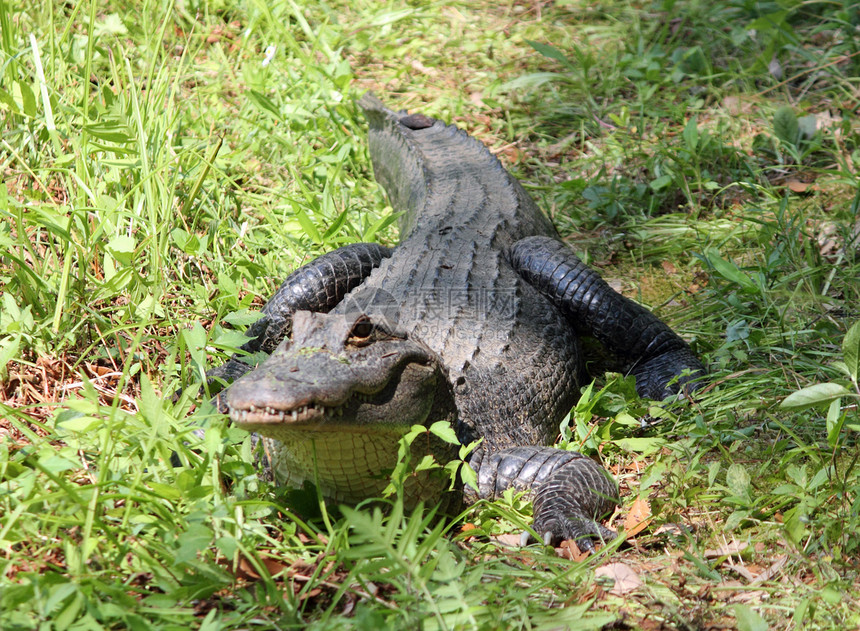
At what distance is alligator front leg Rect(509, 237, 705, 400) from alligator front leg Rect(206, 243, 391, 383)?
82 cm

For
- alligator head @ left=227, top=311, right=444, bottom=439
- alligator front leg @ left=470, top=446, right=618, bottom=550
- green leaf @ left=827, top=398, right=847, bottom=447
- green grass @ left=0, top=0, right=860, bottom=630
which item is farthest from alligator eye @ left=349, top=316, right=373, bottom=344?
green leaf @ left=827, top=398, right=847, bottom=447

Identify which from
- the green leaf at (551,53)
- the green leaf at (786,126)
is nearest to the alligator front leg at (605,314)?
the green leaf at (786,126)

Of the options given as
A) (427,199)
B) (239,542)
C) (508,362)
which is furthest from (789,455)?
(427,199)

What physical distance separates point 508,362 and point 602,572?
112cm

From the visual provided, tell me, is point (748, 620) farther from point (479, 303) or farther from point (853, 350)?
point (479, 303)

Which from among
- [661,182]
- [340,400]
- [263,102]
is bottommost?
[661,182]

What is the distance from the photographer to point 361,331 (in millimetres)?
2572

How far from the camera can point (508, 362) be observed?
3.38 meters

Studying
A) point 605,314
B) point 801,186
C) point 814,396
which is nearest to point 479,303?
point 605,314

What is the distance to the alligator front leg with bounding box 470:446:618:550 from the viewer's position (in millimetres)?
2684

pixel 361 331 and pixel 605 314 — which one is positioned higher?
pixel 361 331

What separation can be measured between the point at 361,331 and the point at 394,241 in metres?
2.35

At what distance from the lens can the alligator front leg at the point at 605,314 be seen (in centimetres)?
385

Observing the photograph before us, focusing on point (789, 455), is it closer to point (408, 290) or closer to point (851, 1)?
point (408, 290)
